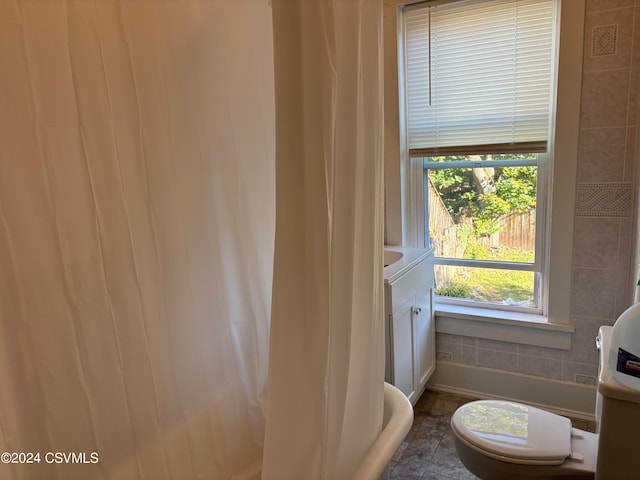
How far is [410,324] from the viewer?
207 cm

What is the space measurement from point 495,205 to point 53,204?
6.77 ft

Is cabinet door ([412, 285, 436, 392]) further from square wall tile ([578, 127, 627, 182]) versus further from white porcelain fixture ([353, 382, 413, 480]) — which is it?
square wall tile ([578, 127, 627, 182])

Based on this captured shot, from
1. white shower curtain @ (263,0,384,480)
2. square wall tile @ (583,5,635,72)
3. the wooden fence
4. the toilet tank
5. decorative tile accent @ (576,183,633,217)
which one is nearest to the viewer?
white shower curtain @ (263,0,384,480)

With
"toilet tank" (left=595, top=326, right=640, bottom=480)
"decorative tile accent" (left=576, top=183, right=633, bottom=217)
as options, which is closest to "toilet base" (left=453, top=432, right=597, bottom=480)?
"toilet tank" (left=595, top=326, right=640, bottom=480)

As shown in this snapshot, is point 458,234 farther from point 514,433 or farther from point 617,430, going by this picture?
point 617,430

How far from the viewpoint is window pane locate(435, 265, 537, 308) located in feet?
7.70

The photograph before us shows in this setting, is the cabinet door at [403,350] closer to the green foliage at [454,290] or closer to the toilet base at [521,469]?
the toilet base at [521,469]

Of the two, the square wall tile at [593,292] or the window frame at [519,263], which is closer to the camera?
the square wall tile at [593,292]

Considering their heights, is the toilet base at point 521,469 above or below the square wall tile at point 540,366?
above

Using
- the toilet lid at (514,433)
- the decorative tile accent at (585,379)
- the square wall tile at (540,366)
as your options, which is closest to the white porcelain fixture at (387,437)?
the toilet lid at (514,433)

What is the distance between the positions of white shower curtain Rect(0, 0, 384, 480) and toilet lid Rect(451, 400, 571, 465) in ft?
1.81

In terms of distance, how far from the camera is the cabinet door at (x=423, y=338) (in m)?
2.16

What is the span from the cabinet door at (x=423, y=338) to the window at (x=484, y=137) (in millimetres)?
281

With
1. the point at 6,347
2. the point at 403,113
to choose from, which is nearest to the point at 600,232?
the point at 403,113
